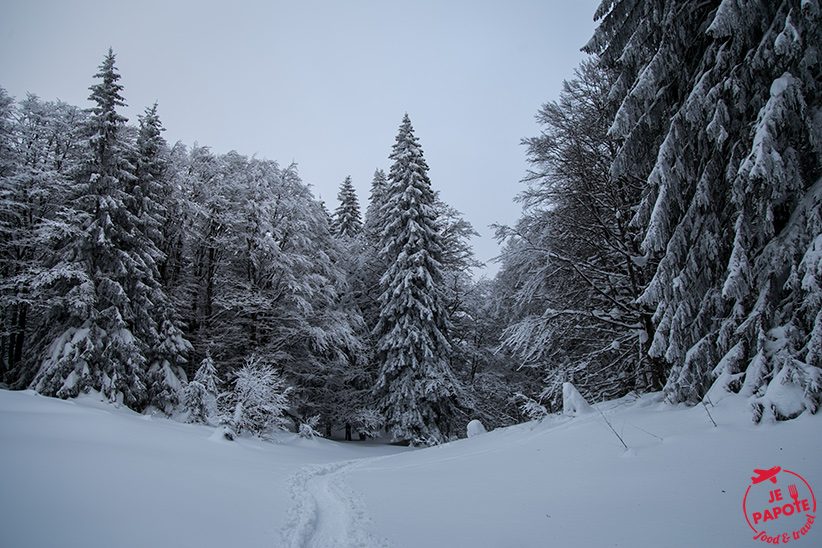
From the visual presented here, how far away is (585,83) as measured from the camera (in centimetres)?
888

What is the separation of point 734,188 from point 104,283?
1550 cm

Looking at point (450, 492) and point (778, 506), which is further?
point (450, 492)

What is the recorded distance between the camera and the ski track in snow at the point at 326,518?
3861mm

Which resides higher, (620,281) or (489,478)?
(620,281)

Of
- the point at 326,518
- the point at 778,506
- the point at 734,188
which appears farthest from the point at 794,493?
the point at 326,518

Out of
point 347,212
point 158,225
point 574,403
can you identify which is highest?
point 347,212

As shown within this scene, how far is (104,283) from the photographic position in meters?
12.2

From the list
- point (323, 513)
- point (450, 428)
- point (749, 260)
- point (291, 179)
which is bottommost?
point (450, 428)

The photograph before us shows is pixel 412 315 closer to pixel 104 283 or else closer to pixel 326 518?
pixel 104 283

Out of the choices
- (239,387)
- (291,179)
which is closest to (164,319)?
(239,387)

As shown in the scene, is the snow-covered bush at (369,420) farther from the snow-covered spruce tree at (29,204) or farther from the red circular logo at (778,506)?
the red circular logo at (778,506)

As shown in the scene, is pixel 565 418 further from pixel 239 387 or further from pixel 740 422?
pixel 239 387

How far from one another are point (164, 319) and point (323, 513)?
39.0 ft

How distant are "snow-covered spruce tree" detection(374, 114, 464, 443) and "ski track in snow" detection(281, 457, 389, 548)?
9579 mm
